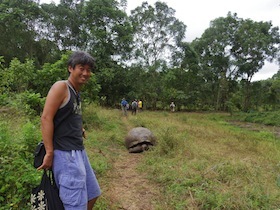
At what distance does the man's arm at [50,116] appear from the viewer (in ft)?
6.56

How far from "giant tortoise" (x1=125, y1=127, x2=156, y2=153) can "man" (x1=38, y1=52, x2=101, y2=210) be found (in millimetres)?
4668

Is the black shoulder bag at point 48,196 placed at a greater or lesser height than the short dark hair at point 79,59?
lesser

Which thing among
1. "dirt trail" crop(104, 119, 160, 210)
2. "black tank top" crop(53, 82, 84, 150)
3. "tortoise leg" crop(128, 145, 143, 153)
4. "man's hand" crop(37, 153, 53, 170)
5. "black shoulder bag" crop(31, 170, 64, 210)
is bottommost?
"dirt trail" crop(104, 119, 160, 210)

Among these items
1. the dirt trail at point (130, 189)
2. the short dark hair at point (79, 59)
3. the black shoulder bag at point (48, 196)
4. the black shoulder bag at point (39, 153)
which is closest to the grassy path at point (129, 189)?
the dirt trail at point (130, 189)

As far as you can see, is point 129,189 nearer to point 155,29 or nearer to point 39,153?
point 39,153

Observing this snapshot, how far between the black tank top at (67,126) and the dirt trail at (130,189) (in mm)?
1924

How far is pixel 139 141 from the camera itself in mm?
6812

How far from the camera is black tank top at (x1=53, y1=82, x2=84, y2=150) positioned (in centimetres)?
209

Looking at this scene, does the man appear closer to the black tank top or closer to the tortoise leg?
the black tank top

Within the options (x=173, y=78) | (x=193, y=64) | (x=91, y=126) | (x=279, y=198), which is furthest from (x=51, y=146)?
(x=193, y=64)

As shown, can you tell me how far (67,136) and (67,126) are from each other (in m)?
0.09

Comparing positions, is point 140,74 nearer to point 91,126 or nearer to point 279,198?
point 91,126

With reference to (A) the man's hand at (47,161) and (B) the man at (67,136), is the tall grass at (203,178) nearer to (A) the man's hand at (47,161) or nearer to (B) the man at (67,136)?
(B) the man at (67,136)

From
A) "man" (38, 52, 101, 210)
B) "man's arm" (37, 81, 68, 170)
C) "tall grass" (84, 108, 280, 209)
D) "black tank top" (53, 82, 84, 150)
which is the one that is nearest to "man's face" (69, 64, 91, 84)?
"man" (38, 52, 101, 210)
